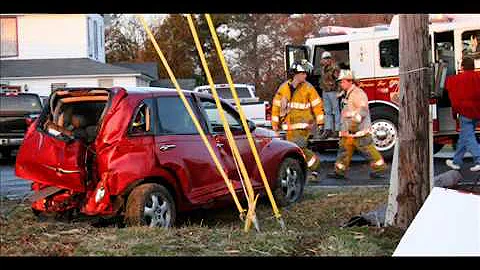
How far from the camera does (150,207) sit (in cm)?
631

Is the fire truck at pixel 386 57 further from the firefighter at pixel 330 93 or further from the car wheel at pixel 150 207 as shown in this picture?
the car wheel at pixel 150 207

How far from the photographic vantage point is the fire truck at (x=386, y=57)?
12281mm

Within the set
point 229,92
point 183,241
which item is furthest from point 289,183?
point 229,92

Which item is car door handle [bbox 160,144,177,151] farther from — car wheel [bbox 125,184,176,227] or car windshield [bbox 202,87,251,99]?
car windshield [bbox 202,87,251,99]

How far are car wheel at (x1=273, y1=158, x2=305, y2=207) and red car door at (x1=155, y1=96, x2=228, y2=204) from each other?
1180 mm

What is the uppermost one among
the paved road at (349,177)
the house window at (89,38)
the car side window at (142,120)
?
the house window at (89,38)

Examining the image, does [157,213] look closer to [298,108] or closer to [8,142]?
[298,108]

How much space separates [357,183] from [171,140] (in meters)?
4.10

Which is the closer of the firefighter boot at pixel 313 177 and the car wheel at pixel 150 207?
the car wheel at pixel 150 207

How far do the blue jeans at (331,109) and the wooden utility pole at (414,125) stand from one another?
7.24 meters

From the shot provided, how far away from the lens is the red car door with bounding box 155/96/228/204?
261 inches

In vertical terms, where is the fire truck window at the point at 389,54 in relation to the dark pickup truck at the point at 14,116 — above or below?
above

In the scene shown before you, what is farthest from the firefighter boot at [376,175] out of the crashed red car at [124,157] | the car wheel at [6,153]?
the car wheel at [6,153]

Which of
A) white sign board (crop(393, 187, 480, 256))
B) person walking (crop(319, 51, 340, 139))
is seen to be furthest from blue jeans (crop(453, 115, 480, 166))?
white sign board (crop(393, 187, 480, 256))
